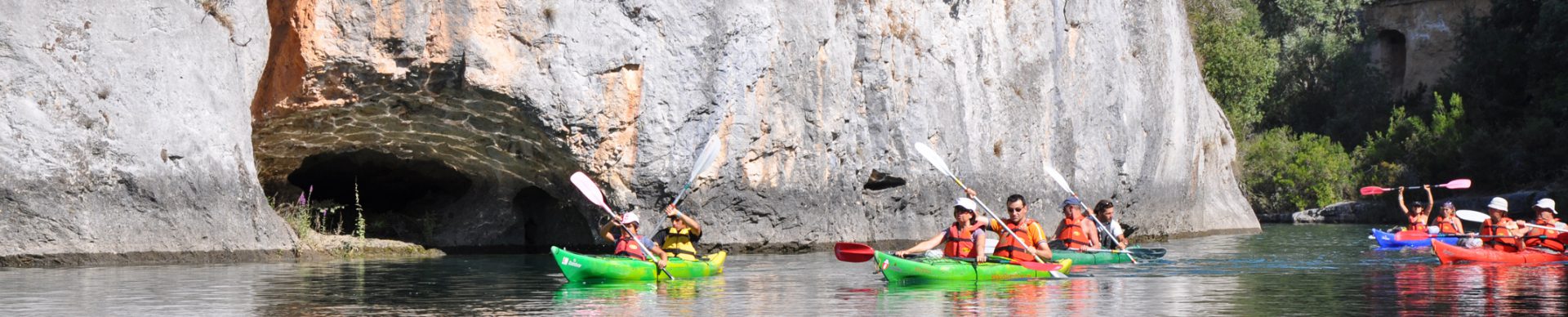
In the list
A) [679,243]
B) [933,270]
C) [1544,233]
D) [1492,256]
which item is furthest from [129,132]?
[1544,233]

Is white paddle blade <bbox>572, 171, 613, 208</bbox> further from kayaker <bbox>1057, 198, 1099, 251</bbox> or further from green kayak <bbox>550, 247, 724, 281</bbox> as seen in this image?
kayaker <bbox>1057, 198, 1099, 251</bbox>

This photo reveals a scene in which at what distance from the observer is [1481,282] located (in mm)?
16484

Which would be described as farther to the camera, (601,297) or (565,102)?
(565,102)

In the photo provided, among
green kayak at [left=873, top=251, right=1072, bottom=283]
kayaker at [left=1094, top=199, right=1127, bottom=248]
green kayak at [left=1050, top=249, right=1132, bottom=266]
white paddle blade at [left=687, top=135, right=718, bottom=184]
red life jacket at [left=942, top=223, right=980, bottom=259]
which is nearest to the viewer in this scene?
green kayak at [left=873, top=251, right=1072, bottom=283]

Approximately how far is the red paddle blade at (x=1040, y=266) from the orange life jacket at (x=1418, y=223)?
1200cm

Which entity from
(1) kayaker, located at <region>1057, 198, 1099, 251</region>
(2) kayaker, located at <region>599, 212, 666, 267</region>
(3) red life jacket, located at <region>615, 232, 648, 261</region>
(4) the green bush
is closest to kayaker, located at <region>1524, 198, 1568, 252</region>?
(1) kayaker, located at <region>1057, 198, 1099, 251</region>

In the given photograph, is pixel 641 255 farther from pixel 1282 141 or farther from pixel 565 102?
pixel 1282 141

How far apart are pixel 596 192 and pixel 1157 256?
271 inches

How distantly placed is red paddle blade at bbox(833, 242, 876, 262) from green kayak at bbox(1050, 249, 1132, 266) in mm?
3631

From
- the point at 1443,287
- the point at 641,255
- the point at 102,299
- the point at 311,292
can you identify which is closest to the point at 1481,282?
the point at 1443,287

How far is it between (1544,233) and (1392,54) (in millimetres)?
33057

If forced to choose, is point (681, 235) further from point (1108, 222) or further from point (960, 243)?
point (1108, 222)

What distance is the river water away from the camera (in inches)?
526

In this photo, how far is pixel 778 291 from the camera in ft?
51.8
